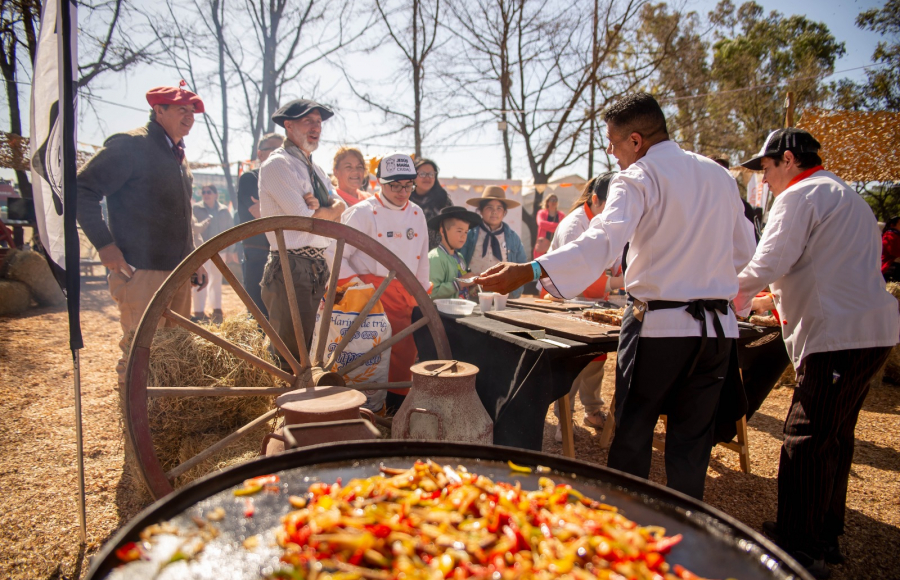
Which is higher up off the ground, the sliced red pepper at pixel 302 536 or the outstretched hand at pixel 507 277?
A: the outstretched hand at pixel 507 277

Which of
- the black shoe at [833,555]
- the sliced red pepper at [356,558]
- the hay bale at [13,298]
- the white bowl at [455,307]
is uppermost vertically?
the white bowl at [455,307]

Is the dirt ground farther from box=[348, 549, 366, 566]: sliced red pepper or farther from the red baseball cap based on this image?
the red baseball cap

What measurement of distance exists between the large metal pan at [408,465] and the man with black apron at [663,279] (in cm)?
76

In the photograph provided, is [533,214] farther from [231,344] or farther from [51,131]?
[51,131]

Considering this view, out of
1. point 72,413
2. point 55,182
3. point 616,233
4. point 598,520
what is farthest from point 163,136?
Answer: point 598,520

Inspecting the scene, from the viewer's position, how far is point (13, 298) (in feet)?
24.4

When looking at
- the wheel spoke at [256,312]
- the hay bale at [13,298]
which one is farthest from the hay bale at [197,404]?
the hay bale at [13,298]

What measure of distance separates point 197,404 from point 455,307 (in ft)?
5.72

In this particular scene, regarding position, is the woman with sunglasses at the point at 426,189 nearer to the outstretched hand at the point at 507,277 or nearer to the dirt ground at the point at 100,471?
the dirt ground at the point at 100,471

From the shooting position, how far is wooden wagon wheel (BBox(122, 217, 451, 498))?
6.77 ft

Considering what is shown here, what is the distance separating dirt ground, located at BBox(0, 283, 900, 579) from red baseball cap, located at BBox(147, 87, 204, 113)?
92.9 inches

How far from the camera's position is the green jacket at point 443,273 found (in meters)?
4.37

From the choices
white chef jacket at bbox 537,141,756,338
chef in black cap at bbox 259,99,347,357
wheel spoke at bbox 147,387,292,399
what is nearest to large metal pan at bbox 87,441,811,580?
white chef jacket at bbox 537,141,756,338

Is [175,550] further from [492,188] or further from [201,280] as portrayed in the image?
[492,188]
